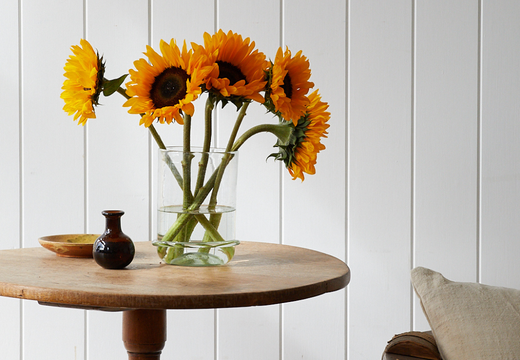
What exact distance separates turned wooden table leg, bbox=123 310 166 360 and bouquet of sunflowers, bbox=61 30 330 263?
0.36 ft

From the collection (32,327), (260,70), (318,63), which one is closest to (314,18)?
(318,63)

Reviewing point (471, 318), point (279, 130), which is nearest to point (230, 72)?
point (279, 130)

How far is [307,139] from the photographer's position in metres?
0.94

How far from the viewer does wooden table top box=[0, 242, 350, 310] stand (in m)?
0.69

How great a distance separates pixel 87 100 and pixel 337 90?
2.81 feet

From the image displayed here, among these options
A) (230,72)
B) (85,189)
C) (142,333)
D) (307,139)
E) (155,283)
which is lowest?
(142,333)

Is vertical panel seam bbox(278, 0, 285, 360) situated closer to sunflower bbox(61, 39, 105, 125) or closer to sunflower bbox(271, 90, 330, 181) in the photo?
sunflower bbox(271, 90, 330, 181)

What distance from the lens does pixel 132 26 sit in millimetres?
1552

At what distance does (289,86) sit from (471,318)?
20.2 inches

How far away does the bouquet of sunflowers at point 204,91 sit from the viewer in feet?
2.72

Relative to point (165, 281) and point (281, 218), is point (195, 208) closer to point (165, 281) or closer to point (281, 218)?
point (165, 281)

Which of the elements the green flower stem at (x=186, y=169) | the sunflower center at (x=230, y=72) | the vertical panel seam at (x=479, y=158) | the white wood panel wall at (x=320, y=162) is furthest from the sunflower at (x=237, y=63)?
the vertical panel seam at (x=479, y=158)

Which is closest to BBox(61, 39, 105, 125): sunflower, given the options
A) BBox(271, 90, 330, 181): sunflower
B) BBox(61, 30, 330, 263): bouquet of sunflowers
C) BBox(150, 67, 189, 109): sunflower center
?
BBox(61, 30, 330, 263): bouquet of sunflowers

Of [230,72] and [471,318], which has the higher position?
[230,72]
